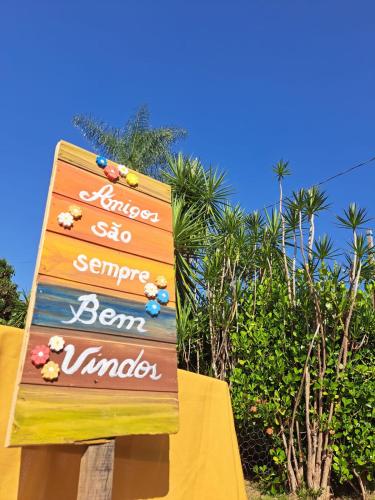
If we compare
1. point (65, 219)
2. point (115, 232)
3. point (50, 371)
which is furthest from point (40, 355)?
point (115, 232)

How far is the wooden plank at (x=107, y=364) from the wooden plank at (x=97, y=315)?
0.04m

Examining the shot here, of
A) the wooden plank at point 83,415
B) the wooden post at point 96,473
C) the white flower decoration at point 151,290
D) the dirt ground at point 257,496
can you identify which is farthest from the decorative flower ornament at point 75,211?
the dirt ground at point 257,496

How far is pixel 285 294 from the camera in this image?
14.9 ft

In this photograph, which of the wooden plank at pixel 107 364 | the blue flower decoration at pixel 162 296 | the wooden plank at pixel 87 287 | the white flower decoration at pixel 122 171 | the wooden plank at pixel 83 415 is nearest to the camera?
the wooden plank at pixel 83 415

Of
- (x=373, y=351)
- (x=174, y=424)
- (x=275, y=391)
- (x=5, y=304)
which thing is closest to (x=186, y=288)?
(x=275, y=391)

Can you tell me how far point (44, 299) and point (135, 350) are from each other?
48cm

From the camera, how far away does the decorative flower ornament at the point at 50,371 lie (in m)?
1.56

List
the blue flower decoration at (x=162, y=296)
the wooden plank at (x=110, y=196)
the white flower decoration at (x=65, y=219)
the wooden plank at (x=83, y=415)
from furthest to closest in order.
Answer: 1. the blue flower decoration at (x=162, y=296)
2. the wooden plank at (x=110, y=196)
3. the white flower decoration at (x=65, y=219)
4. the wooden plank at (x=83, y=415)

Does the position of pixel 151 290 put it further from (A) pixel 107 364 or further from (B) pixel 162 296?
(A) pixel 107 364

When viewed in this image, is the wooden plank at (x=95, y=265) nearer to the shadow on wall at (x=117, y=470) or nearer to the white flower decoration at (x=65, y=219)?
the white flower decoration at (x=65, y=219)

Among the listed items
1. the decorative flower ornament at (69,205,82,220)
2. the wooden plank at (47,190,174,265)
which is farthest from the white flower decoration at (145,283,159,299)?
the decorative flower ornament at (69,205,82,220)

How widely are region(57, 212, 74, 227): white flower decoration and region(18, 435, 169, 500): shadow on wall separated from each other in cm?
94

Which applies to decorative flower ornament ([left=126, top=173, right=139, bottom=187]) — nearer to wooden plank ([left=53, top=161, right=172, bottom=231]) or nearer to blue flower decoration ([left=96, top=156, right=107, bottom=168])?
wooden plank ([left=53, top=161, right=172, bottom=231])

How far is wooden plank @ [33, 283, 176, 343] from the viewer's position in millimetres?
1668
